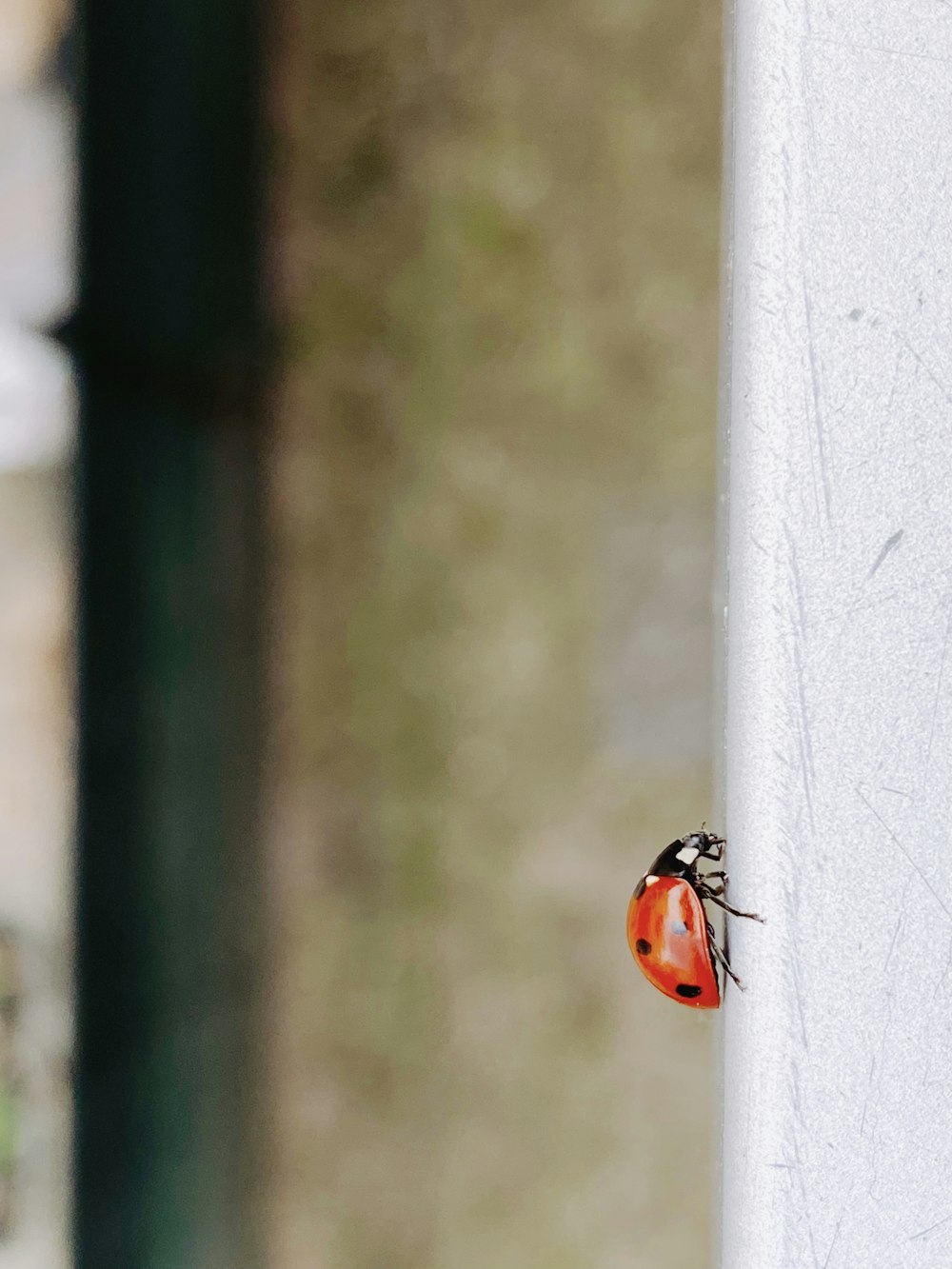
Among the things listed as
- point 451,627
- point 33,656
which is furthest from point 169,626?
point 451,627

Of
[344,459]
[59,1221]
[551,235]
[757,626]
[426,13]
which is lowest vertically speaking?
[59,1221]

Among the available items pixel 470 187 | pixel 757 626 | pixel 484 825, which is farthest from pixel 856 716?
pixel 470 187

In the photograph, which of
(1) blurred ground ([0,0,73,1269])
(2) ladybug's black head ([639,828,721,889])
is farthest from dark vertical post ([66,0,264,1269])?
(2) ladybug's black head ([639,828,721,889])

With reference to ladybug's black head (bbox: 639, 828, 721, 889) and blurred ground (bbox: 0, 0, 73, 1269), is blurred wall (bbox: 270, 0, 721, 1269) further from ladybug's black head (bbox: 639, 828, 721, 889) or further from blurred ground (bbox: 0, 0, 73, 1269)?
ladybug's black head (bbox: 639, 828, 721, 889)

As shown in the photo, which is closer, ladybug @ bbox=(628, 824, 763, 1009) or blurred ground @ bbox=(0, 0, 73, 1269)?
ladybug @ bbox=(628, 824, 763, 1009)

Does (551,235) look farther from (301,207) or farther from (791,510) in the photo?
(791,510)

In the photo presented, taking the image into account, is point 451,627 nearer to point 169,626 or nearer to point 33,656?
point 169,626
